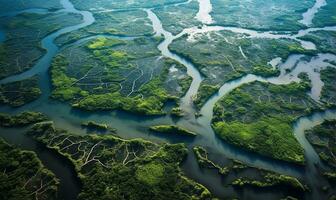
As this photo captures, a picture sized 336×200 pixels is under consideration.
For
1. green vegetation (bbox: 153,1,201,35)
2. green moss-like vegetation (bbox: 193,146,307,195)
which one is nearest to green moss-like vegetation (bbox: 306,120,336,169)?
green moss-like vegetation (bbox: 193,146,307,195)

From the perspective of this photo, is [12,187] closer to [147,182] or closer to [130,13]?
[147,182]

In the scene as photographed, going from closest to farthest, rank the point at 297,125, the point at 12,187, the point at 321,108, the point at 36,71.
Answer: the point at 12,187 → the point at 297,125 → the point at 321,108 → the point at 36,71

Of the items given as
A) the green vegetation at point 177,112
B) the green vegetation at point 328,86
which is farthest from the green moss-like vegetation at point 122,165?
the green vegetation at point 328,86

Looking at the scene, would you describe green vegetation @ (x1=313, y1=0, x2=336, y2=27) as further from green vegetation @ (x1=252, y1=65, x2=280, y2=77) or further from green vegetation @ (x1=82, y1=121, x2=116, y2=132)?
green vegetation @ (x1=82, y1=121, x2=116, y2=132)

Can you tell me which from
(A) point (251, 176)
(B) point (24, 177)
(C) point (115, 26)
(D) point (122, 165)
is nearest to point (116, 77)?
(D) point (122, 165)

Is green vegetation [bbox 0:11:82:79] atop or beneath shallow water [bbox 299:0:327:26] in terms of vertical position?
beneath

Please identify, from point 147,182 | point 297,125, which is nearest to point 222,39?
point 297,125

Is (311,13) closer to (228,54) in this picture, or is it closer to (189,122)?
(228,54)
